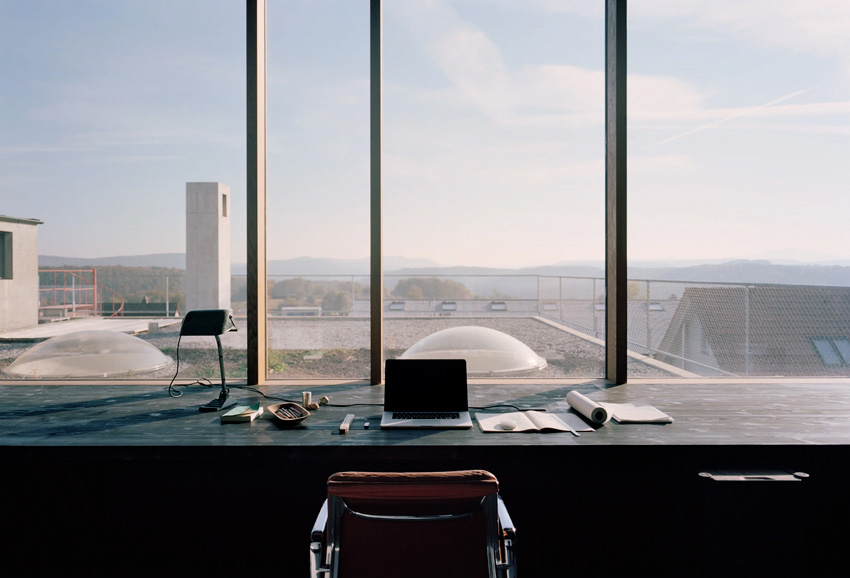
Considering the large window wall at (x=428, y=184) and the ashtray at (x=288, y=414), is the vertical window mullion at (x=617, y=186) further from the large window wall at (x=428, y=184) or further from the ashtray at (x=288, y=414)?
the ashtray at (x=288, y=414)

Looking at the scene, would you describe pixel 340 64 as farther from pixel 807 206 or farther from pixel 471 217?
pixel 807 206

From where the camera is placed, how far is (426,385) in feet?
6.25

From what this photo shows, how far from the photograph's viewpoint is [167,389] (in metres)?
2.36

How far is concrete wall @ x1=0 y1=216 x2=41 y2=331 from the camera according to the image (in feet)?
8.49

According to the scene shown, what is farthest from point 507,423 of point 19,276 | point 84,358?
point 19,276

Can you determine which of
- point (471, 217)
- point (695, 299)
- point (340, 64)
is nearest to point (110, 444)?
point (340, 64)

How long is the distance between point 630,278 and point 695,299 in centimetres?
249

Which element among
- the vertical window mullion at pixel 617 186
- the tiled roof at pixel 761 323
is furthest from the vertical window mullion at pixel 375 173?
the tiled roof at pixel 761 323
